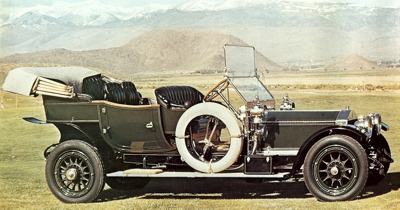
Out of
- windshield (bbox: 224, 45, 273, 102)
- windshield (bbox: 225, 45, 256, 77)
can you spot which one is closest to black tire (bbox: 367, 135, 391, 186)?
windshield (bbox: 224, 45, 273, 102)

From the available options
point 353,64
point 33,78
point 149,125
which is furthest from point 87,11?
point 353,64

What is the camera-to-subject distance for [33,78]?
6328 mm

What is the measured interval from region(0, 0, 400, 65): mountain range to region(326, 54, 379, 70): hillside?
15 cm

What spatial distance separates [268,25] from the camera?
9.96 meters

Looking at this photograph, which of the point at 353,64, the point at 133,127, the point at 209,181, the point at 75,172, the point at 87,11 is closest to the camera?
the point at 133,127

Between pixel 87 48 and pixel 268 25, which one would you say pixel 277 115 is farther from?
pixel 87 48

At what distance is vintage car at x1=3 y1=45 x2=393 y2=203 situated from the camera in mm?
5898

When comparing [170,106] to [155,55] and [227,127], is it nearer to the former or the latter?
[227,127]

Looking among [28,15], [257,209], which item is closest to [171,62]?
[28,15]

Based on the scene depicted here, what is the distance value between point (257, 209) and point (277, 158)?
58 centimetres

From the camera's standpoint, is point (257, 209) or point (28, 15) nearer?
point (257, 209)

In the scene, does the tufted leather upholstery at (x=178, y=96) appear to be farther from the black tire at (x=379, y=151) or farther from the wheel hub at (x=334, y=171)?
the black tire at (x=379, y=151)

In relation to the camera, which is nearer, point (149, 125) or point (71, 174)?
point (149, 125)

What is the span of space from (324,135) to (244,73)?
107 cm
